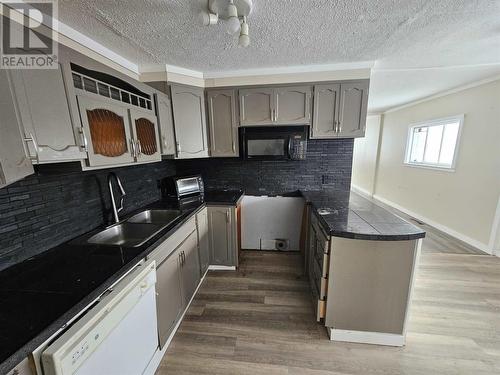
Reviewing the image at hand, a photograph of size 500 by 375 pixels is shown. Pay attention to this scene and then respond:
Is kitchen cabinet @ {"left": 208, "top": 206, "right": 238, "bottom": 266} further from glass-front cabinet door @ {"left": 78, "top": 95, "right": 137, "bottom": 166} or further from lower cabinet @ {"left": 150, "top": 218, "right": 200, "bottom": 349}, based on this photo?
glass-front cabinet door @ {"left": 78, "top": 95, "right": 137, "bottom": 166}

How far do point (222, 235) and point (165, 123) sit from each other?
1383 mm

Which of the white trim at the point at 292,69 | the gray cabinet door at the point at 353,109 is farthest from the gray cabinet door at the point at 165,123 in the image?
the gray cabinet door at the point at 353,109

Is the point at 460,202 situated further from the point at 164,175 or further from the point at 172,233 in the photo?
the point at 164,175

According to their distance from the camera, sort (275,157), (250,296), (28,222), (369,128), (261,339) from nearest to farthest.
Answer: (28,222), (261,339), (250,296), (275,157), (369,128)

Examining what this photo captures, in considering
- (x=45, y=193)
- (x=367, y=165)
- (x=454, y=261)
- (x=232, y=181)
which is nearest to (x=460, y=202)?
(x=454, y=261)

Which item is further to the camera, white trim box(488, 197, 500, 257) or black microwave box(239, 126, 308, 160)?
white trim box(488, 197, 500, 257)

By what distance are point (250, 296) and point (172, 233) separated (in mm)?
1129

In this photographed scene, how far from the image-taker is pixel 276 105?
2.33 m

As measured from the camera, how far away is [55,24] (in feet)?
4.45

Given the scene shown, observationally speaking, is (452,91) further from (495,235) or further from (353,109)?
(353,109)

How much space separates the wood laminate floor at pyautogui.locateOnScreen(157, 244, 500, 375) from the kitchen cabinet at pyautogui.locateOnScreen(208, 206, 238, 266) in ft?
0.64

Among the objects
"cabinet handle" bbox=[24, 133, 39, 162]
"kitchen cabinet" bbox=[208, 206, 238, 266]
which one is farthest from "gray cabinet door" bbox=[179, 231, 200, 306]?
"cabinet handle" bbox=[24, 133, 39, 162]

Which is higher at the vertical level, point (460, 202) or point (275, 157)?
point (275, 157)

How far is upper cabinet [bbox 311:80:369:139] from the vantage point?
7.34ft
